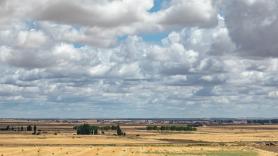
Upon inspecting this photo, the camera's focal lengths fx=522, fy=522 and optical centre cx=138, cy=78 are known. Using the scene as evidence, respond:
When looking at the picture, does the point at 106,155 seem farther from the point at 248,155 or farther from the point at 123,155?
the point at 248,155

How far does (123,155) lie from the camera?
9631 centimetres

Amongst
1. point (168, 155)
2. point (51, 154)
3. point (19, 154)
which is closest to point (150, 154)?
point (168, 155)

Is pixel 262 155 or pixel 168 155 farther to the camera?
pixel 262 155

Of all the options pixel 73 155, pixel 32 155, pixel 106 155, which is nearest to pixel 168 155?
pixel 106 155

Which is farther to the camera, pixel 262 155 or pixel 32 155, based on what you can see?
pixel 262 155

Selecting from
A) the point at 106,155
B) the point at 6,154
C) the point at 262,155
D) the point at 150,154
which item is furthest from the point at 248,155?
the point at 6,154

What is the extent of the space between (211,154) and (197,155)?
18.5ft

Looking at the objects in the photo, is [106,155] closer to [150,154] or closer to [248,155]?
[150,154]

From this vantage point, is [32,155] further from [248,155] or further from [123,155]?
[248,155]

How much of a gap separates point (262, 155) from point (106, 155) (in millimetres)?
31106

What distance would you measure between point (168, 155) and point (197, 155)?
18.2 ft

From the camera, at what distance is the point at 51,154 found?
96.7 metres

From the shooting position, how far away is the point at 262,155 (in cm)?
10331

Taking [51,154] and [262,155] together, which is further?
[262,155]
